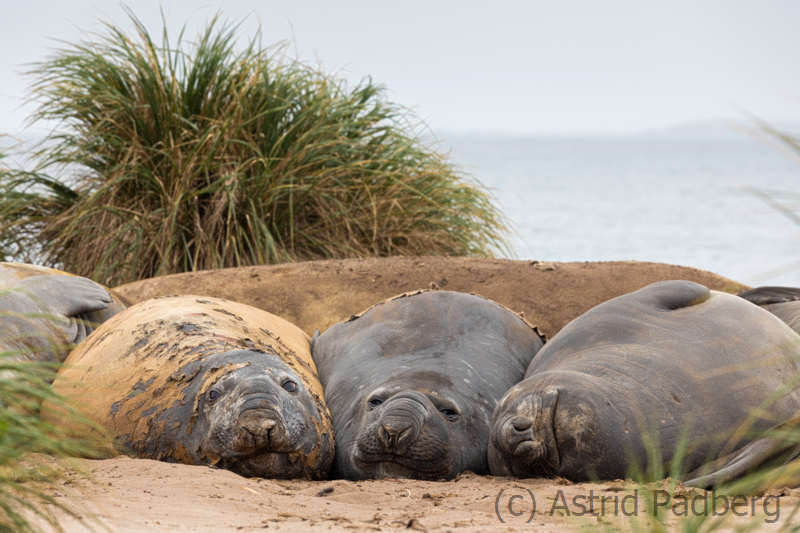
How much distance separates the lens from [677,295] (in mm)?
3119

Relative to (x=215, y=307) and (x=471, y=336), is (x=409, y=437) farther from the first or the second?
(x=215, y=307)

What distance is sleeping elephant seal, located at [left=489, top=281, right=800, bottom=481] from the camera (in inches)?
92.4

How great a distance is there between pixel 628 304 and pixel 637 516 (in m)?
1.44

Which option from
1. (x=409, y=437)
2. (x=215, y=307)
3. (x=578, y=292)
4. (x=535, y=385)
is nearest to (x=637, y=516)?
(x=535, y=385)

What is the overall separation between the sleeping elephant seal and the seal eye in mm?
215

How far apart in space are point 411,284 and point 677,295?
2138 mm

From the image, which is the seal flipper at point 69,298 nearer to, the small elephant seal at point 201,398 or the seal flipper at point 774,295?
Answer: the small elephant seal at point 201,398

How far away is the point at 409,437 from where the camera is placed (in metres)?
2.51

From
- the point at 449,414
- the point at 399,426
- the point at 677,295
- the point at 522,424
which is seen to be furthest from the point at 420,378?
the point at 677,295

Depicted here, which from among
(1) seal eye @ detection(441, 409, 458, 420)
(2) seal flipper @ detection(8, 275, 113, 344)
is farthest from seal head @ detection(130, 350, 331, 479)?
(2) seal flipper @ detection(8, 275, 113, 344)

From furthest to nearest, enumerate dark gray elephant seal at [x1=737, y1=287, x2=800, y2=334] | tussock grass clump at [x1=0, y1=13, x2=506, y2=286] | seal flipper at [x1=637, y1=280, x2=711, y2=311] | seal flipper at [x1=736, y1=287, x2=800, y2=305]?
tussock grass clump at [x1=0, y1=13, x2=506, y2=286], seal flipper at [x1=736, y1=287, x2=800, y2=305], dark gray elephant seal at [x1=737, y1=287, x2=800, y2=334], seal flipper at [x1=637, y1=280, x2=711, y2=311]

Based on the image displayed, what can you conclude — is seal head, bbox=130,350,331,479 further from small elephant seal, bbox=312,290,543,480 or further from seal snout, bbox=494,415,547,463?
seal snout, bbox=494,415,547,463

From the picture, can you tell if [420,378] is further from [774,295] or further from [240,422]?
[774,295]

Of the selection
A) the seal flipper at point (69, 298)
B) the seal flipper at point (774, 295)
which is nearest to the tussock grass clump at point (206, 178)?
the seal flipper at point (69, 298)
